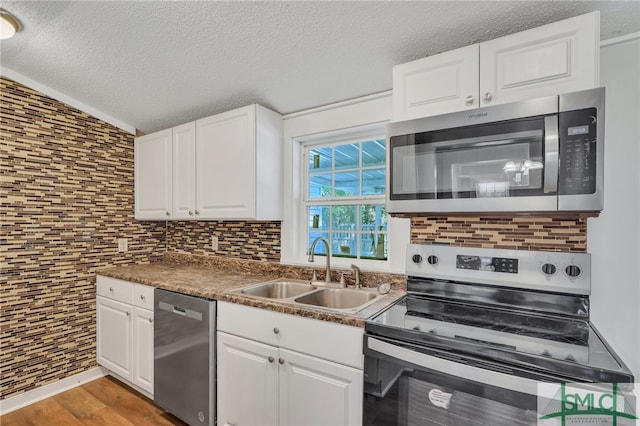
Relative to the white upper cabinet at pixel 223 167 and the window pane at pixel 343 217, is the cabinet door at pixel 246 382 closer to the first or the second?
the white upper cabinet at pixel 223 167

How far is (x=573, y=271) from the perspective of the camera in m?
1.40

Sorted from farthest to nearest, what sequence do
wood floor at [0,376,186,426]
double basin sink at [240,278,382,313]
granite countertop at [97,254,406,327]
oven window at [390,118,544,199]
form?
wood floor at [0,376,186,426], double basin sink at [240,278,382,313], granite countertop at [97,254,406,327], oven window at [390,118,544,199]

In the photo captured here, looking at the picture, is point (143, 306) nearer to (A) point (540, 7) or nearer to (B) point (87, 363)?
(B) point (87, 363)

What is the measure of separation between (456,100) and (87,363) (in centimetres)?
324

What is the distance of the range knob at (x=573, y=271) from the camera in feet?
4.58

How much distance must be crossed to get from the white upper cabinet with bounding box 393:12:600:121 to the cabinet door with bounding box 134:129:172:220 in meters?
1.95

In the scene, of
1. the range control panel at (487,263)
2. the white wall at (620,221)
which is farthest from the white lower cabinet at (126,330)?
the white wall at (620,221)

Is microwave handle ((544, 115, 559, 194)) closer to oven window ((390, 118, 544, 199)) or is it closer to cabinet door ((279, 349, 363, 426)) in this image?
oven window ((390, 118, 544, 199))

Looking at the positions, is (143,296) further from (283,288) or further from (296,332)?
(296,332)

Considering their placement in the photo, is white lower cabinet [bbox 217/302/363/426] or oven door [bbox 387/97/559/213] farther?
white lower cabinet [bbox 217/302/363/426]

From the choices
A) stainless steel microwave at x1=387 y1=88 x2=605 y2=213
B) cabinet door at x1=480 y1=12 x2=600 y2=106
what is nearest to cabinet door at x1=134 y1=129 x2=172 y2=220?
stainless steel microwave at x1=387 y1=88 x2=605 y2=213

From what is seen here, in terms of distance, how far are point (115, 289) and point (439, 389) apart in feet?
7.84

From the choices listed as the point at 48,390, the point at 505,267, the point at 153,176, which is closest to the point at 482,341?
the point at 505,267

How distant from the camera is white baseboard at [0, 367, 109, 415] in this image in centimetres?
226
